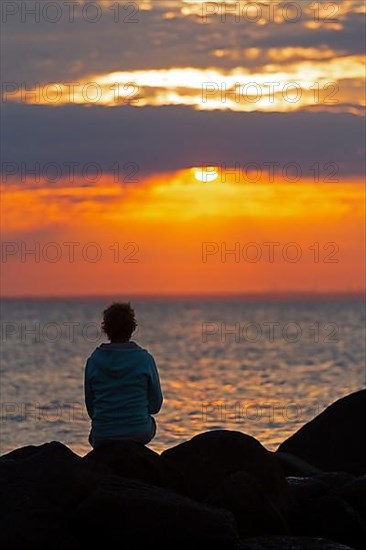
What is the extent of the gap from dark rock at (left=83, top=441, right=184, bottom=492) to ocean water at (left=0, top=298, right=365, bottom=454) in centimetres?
1256

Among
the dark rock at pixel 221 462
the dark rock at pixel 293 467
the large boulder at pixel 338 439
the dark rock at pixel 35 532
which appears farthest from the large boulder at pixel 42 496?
the large boulder at pixel 338 439

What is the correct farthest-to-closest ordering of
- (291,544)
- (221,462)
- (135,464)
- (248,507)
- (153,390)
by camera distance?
(221,462)
(153,390)
(135,464)
(248,507)
(291,544)

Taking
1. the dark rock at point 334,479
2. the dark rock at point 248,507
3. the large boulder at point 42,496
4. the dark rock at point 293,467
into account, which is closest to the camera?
the large boulder at point 42,496

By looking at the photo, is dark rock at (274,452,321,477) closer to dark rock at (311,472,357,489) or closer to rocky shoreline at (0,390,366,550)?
rocky shoreline at (0,390,366,550)

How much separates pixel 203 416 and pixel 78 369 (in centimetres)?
2266

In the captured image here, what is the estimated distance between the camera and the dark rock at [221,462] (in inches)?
495

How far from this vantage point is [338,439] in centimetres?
1573

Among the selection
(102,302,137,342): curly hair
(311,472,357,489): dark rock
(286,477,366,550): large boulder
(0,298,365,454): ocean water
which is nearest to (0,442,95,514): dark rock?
(102,302,137,342): curly hair

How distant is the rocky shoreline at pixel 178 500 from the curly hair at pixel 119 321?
42.0 inches

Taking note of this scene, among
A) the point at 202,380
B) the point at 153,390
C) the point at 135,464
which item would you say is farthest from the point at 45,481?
the point at 202,380

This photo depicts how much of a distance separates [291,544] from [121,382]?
7.79 feet

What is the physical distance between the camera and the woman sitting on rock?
492 inches

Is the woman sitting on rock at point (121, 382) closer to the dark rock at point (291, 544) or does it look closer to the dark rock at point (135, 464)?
the dark rock at point (135, 464)

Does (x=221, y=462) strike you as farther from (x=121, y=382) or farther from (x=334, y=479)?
(x=121, y=382)
